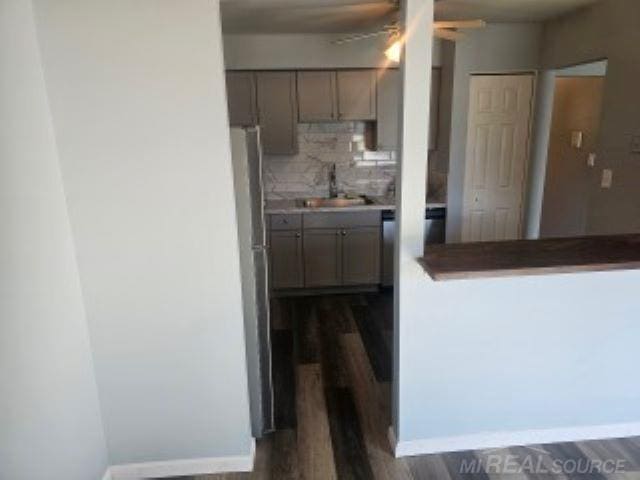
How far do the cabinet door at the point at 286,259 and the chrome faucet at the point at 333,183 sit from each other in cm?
69

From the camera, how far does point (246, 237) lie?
2070mm

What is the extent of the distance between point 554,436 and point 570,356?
458mm

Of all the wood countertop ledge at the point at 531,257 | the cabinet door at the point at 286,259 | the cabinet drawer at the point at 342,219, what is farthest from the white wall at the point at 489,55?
the wood countertop ledge at the point at 531,257

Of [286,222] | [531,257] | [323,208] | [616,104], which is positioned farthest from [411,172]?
A: [286,222]

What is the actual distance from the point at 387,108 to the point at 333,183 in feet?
2.98

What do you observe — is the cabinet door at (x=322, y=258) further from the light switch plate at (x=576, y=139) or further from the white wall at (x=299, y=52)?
the light switch plate at (x=576, y=139)

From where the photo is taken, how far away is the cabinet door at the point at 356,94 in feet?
13.0

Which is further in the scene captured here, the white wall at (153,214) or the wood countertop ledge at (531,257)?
the wood countertop ledge at (531,257)

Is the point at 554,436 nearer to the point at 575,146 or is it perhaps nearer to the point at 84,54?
the point at 84,54

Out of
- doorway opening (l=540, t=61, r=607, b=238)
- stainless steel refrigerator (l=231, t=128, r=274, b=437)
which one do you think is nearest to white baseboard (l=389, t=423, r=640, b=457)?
stainless steel refrigerator (l=231, t=128, r=274, b=437)

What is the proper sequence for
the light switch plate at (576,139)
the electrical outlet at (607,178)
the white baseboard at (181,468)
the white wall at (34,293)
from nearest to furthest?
the white wall at (34,293) → the white baseboard at (181,468) → the electrical outlet at (607,178) → the light switch plate at (576,139)

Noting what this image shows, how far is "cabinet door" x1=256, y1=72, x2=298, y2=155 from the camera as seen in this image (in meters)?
3.93

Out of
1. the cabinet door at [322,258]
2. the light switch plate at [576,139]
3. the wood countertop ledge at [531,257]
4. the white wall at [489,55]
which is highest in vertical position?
the white wall at [489,55]

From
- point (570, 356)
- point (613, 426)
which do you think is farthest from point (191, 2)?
point (613, 426)
